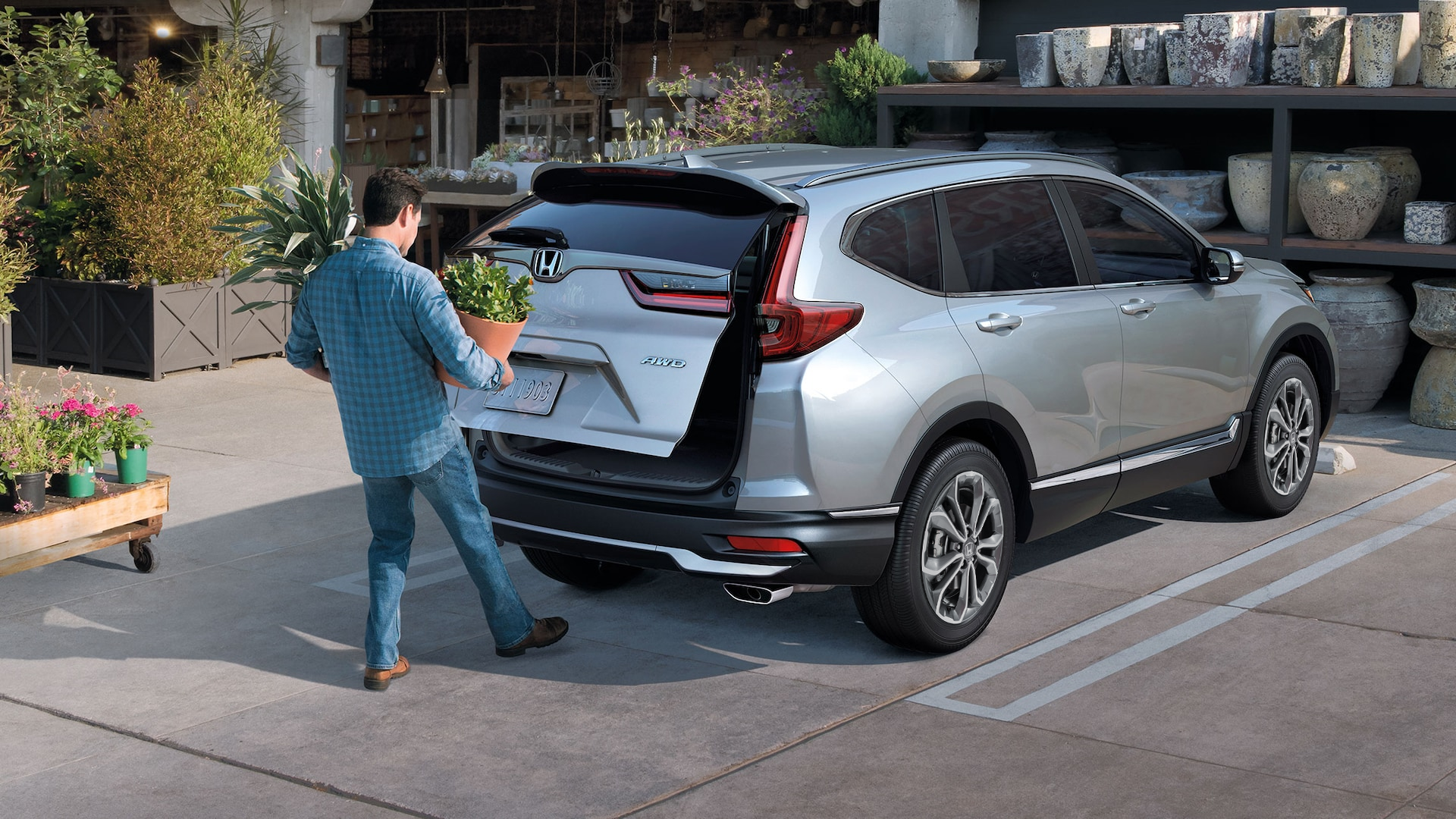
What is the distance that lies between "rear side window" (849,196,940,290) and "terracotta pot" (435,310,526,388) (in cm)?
115

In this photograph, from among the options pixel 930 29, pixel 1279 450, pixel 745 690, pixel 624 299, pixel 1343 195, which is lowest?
pixel 745 690

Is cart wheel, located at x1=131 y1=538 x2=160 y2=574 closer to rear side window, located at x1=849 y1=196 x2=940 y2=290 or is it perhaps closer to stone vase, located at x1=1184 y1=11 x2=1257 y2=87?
rear side window, located at x1=849 y1=196 x2=940 y2=290

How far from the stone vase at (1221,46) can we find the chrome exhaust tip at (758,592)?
6702mm

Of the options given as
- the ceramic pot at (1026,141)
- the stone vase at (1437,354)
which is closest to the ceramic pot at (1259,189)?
the stone vase at (1437,354)

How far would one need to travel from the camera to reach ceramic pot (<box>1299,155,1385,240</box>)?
9.91 m

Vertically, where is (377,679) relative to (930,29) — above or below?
below

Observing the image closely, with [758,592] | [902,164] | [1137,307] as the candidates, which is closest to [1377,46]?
[1137,307]

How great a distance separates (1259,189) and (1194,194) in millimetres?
476

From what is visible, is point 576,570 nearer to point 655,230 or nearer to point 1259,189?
point 655,230

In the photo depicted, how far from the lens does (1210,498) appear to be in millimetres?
7910

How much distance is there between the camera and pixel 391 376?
16.5 feet

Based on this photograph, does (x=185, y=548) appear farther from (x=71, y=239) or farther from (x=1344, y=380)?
(x=1344, y=380)

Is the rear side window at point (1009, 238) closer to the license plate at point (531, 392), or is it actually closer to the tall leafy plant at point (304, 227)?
the license plate at point (531, 392)

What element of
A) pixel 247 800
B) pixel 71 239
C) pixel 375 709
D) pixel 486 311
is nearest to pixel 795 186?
pixel 486 311
